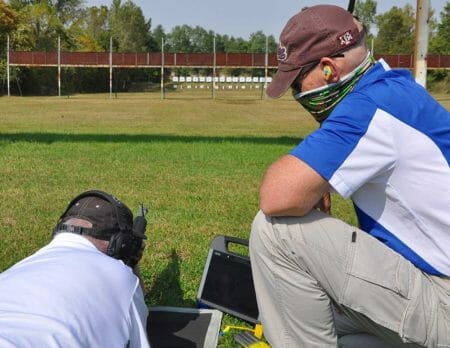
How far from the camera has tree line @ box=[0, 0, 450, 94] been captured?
5347 cm

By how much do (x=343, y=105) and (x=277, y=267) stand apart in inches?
26.7

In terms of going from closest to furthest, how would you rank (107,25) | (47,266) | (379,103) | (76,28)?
(47,266) → (379,103) → (76,28) → (107,25)

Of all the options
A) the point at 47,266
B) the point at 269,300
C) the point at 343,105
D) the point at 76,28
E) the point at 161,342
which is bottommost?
the point at 161,342

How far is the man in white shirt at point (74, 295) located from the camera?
1.49 metres

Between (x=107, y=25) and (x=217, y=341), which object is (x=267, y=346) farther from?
(x=107, y=25)

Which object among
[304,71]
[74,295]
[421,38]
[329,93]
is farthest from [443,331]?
[421,38]

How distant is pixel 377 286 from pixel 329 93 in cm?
81

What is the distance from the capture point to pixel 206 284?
3447 mm

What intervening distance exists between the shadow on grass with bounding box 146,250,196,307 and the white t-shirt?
152 cm

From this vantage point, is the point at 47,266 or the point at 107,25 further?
the point at 107,25

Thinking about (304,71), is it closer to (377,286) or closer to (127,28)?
(377,286)

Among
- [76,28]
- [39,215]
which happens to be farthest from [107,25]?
[39,215]

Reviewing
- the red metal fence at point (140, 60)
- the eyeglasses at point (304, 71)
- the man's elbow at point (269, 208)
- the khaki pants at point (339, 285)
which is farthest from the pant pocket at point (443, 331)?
the red metal fence at point (140, 60)

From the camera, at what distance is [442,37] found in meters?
71.0
